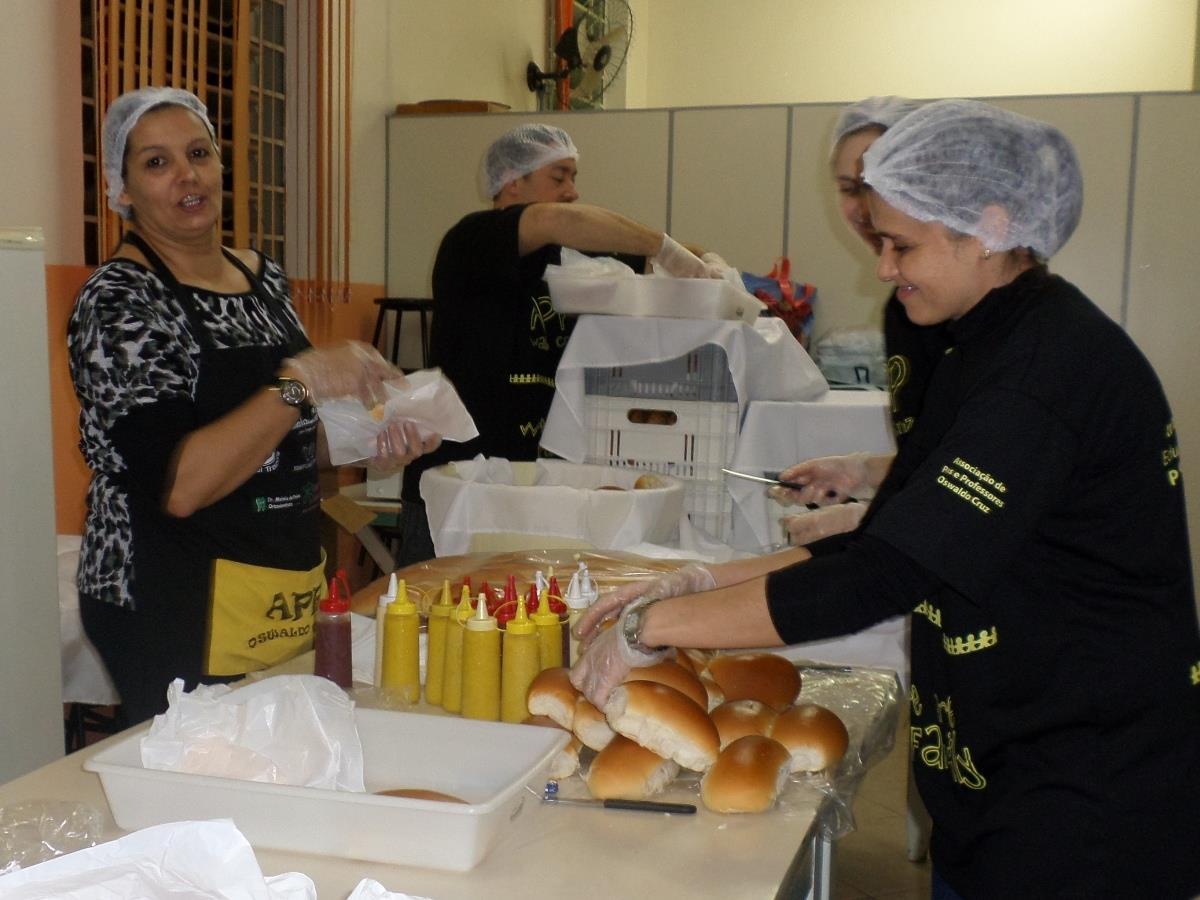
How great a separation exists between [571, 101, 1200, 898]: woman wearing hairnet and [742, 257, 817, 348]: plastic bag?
275cm

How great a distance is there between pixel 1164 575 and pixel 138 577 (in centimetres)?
131

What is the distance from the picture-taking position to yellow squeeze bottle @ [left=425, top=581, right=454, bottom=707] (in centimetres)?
150

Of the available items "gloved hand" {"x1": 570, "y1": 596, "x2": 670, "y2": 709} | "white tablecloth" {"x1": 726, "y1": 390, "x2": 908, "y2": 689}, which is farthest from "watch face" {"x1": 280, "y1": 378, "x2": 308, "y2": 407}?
"white tablecloth" {"x1": 726, "y1": 390, "x2": 908, "y2": 689}

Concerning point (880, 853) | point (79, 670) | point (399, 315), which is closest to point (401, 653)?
point (79, 670)

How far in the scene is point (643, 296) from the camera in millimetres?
2775

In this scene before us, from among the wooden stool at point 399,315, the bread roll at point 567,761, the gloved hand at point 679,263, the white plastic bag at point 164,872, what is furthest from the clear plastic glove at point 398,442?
the wooden stool at point 399,315

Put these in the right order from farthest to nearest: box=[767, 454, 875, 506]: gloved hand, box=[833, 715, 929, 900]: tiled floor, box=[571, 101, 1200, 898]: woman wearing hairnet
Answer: box=[833, 715, 929, 900]: tiled floor → box=[767, 454, 875, 506]: gloved hand → box=[571, 101, 1200, 898]: woman wearing hairnet

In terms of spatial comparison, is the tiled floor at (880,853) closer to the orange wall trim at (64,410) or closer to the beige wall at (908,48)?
the orange wall trim at (64,410)

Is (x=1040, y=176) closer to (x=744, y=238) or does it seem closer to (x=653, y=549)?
(x=653, y=549)

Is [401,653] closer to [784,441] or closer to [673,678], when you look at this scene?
[673,678]

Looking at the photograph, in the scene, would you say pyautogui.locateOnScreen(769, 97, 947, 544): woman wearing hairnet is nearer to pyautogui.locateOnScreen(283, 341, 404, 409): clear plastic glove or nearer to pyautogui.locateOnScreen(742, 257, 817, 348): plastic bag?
pyautogui.locateOnScreen(283, 341, 404, 409): clear plastic glove

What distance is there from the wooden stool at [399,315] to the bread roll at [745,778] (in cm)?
352

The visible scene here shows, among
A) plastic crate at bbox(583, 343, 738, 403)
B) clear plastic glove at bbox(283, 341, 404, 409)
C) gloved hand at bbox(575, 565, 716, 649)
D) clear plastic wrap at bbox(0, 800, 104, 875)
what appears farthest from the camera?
plastic crate at bbox(583, 343, 738, 403)

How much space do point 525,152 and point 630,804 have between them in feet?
6.68
